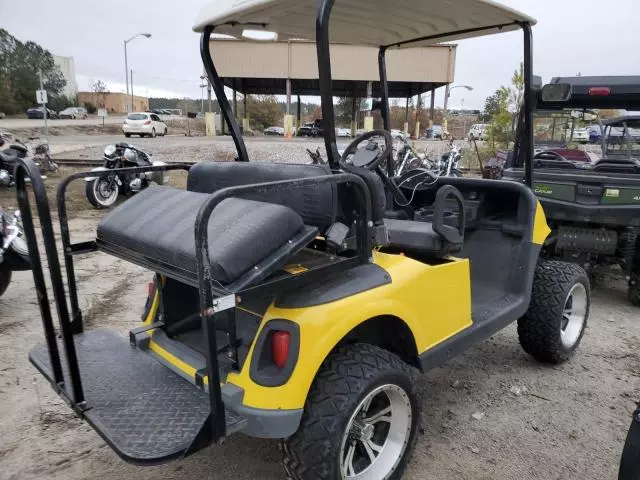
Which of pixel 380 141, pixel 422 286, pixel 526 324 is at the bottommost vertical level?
pixel 526 324

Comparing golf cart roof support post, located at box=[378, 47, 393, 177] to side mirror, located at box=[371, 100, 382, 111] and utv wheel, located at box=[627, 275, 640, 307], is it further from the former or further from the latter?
utv wheel, located at box=[627, 275, 640, 307]

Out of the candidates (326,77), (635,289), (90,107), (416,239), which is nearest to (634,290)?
(635,289)

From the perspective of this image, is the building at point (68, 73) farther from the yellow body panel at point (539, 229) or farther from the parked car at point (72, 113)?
the yellow body panel at point (539, 229)

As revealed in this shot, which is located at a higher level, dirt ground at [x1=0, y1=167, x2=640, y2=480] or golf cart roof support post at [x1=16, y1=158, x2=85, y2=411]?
golf cart roof support post at [x1=16, y1=158, x2=85, y2=411]

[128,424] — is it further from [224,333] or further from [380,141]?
[380,141]

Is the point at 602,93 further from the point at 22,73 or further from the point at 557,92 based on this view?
the point at 22,73

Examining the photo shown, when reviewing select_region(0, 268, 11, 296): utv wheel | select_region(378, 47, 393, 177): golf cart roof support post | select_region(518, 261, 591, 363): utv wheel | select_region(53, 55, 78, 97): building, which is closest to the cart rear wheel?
select_region(518, 261, 591, 363): utv wheel

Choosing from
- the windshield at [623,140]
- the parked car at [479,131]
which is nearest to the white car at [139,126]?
the parked car at [479,131]

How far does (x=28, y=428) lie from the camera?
2625 mm

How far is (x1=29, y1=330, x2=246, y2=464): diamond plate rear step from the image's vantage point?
67.0 inches

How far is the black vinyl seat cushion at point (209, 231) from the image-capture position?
171 centimetres

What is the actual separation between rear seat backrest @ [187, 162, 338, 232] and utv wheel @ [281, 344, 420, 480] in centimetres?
59

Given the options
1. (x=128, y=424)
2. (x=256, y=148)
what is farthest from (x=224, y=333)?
(x=256, y=148)

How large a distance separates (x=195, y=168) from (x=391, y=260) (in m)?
1.16
